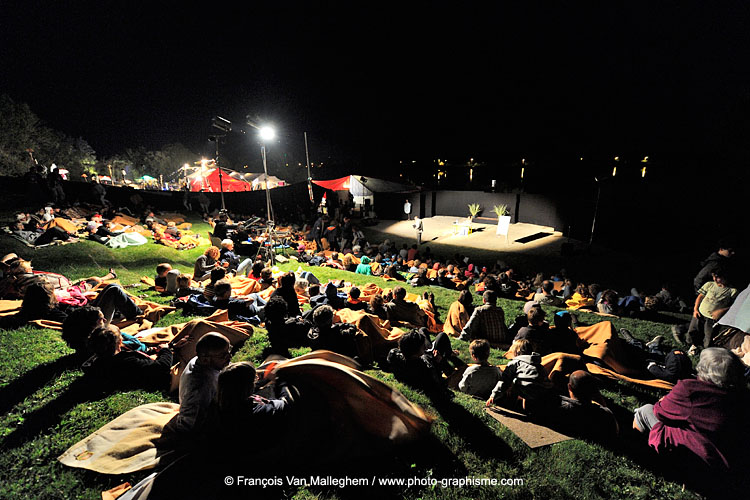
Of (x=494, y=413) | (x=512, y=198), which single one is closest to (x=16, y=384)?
(x=494, y=413)

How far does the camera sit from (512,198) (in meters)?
22.2

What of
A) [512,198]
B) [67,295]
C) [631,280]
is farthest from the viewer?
[512,198]

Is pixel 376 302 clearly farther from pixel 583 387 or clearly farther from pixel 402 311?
pixel 583 387

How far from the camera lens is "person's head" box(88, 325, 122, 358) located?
319 cm

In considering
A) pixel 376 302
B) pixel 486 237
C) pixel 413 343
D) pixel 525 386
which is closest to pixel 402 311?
pixel 376 302

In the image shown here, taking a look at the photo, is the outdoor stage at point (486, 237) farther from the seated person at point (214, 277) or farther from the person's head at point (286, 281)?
the seated person at point (214, 277)

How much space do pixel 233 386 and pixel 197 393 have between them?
771mm

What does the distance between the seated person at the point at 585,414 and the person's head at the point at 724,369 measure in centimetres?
89

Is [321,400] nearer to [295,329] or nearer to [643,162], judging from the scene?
[295,329]

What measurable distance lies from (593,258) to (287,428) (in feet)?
52.2

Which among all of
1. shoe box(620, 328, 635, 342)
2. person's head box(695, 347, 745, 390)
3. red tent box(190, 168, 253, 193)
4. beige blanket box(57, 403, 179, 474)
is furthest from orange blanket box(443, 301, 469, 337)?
red tent box(190, 168, 253, 193)

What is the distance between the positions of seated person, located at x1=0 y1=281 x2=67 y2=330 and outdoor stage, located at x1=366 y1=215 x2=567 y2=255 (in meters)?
15.2

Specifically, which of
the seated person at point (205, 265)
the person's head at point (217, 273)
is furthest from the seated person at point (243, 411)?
the seated person at point (205, 265)

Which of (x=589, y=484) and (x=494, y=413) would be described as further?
(x=494, y=413)
